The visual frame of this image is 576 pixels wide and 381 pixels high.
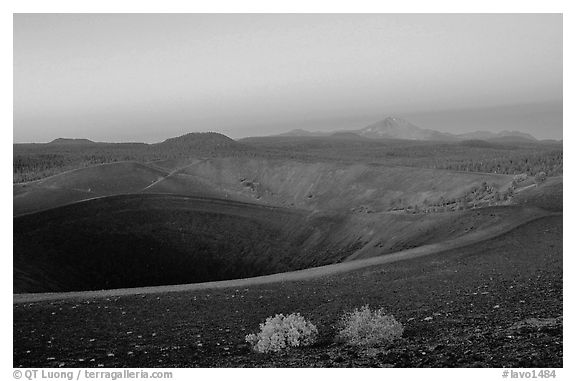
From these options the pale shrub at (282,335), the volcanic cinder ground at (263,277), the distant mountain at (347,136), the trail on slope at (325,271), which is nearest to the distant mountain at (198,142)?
the volcanic cinder ground at (263,277)

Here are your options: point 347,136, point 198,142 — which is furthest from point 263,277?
point 347,136

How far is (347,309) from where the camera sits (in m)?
10.9

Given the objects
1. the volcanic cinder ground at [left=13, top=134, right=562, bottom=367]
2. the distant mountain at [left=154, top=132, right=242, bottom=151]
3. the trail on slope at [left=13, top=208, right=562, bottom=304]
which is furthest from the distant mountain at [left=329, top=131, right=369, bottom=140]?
the trail on slope at [left=13, top=208, right=562, bottom=304]

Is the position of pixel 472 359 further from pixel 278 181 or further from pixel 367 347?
pixel 278 181

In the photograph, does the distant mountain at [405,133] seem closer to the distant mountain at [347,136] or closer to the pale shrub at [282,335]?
the distant mountain at [347,136]

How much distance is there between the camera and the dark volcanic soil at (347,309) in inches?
356

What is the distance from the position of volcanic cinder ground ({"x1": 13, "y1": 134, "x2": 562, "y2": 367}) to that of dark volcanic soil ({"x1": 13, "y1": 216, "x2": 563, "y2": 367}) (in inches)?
1.4

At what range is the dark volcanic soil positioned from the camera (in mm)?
9055

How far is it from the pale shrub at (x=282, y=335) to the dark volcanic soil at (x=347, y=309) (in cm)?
18

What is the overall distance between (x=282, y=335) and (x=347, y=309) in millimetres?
1990

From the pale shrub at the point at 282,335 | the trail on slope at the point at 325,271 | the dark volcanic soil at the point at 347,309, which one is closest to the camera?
the dark volcanic soil at the point at 347,309

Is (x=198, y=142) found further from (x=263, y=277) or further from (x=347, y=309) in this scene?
(x=347, y=309)
